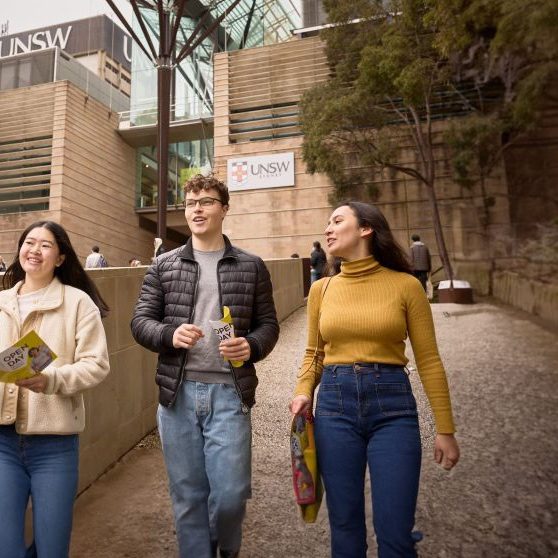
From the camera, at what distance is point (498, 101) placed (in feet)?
52.4

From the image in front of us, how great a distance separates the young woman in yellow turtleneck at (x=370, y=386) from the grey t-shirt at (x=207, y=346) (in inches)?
15.1

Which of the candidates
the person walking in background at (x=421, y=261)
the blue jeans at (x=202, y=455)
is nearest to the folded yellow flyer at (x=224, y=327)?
the blue jeans at (x=202, y=455)

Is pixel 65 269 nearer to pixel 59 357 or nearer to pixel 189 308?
pixel 59 357

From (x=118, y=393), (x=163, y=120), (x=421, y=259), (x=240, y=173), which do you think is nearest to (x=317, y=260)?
(x=421, y=259)

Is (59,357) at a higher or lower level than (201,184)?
lower

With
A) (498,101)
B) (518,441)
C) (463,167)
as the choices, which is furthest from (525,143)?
(518,441)

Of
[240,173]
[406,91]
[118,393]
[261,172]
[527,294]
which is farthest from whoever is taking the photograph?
[240,173]

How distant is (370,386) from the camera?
1.73 meters

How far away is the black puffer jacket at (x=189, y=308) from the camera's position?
1913 millimetres

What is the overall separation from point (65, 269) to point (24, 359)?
62 cm

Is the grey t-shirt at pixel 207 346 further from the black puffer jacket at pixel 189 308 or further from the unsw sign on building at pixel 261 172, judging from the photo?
the unsw sign on building at pixel 261 172

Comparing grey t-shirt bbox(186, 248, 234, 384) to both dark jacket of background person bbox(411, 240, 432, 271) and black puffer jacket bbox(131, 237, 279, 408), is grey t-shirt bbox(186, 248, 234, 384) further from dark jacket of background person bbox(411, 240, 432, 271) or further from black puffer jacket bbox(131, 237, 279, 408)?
dark jacket of background person bbox(411, 240, 432, 271)

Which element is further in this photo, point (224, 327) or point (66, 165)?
point (66, 165)

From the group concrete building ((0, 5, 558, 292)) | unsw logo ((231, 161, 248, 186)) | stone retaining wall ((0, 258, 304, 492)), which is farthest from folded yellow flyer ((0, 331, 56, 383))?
unsw logo ((231, 161, 248, 186))
